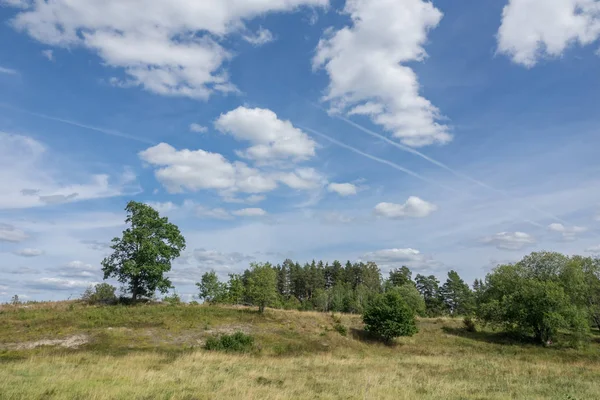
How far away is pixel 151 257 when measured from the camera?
4816 cm

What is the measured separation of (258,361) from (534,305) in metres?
37.5

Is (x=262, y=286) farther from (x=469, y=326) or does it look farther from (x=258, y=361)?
(x=469, y=326)

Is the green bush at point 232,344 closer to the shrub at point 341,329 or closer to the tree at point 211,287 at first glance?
the shrub at point 341,329

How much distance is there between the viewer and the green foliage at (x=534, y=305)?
43625 millimetres

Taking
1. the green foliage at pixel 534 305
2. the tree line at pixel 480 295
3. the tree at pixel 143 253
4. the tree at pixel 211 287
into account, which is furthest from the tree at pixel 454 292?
the tree at pixel 143 253

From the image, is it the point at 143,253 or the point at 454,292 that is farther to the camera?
the point at 454,292

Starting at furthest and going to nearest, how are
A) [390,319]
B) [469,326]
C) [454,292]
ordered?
[454,292]
[469,326]
[390,319]

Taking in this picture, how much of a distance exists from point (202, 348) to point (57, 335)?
1188 cm

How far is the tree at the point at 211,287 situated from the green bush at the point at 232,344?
103 feet

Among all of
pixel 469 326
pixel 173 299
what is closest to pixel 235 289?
pixel 173 299

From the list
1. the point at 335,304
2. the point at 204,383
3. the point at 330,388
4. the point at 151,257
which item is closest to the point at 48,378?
the point at 204,383

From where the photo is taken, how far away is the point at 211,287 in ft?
217

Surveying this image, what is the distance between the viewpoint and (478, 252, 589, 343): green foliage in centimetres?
4362

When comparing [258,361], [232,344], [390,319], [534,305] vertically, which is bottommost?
[258,361]
